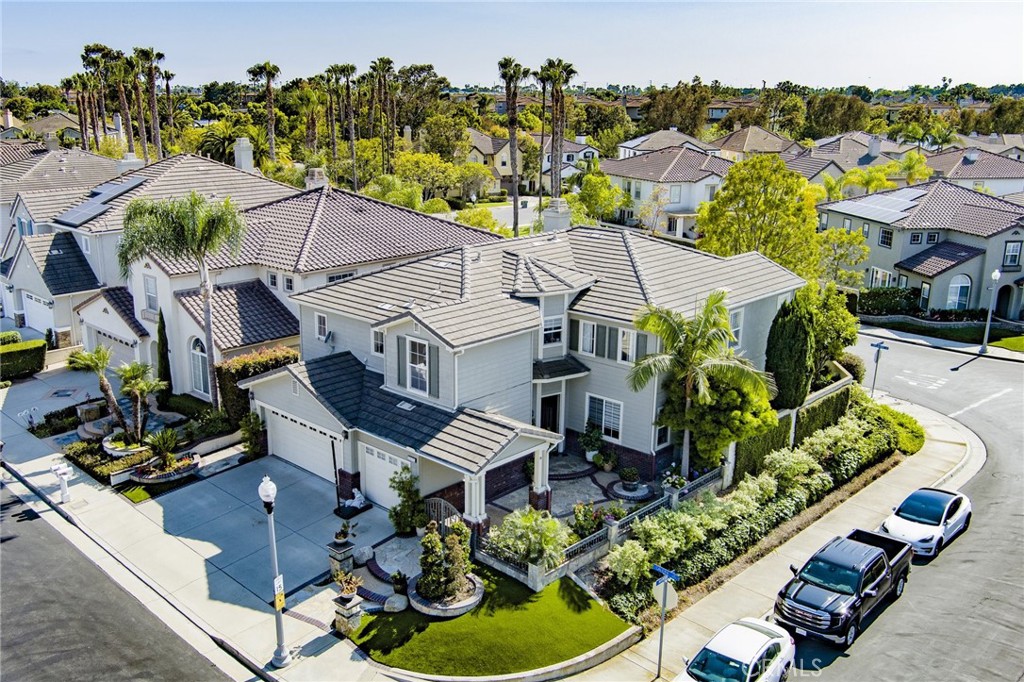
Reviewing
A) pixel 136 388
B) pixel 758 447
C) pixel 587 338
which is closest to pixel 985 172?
pixel 758 447

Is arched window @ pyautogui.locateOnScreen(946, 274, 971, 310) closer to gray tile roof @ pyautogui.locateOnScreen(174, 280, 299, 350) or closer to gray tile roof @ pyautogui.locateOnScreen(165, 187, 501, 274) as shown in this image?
gray tile roof @ pyautogui.locateOnScreen(165, 187, 501, 274)

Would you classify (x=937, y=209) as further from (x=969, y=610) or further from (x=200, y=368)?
(x=200, y=368)

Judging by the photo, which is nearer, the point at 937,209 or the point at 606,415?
the point at 606,415

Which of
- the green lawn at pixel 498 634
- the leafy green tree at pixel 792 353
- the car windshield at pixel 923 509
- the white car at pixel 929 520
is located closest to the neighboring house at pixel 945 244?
the leafy green tree at pixel 792 353

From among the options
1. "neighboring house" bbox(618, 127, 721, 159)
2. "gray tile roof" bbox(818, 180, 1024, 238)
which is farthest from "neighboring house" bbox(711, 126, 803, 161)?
"gray tile roof" bbox(818, 180, 1024, 238)

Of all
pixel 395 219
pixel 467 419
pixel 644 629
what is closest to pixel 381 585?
pixel 467 419

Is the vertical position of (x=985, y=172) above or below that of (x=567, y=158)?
above

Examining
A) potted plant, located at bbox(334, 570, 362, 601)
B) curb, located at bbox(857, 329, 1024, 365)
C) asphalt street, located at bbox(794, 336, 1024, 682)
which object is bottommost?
asphalt street, located at bbox(794, 336, 1024, 682)
